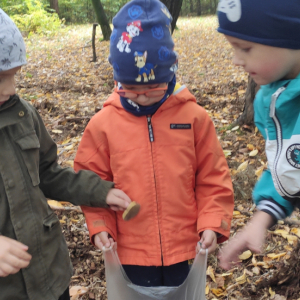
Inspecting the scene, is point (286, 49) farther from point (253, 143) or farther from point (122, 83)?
point (253, 143)

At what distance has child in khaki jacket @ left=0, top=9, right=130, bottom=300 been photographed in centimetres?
129

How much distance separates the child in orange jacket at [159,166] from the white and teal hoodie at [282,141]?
1.22 ft

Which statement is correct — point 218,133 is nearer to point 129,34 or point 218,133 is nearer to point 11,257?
point 129,34

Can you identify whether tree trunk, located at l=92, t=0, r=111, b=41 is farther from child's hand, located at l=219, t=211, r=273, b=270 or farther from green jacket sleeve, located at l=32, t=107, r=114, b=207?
child's hand, located at l=219, t=211, r=273, b=270

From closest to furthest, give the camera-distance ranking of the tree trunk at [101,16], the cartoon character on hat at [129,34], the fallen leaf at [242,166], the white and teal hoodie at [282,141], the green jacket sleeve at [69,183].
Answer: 1. the white and teal hoodie at [282,141]
2. the cartoon character on hat at [129,34]
3. the green jacket sleeve at [69,183]
4. the fallen leaf at [242,166]
5. the tree trunk at [101,16]

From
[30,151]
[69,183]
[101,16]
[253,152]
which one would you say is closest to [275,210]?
[69,183]

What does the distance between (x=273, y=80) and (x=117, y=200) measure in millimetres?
889

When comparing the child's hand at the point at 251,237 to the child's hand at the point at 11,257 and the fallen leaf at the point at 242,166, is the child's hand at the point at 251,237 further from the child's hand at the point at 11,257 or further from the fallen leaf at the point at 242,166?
the fallen leaf at the point at 242,166

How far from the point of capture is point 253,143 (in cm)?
387

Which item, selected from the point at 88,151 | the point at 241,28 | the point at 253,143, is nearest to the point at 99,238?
the point at 88,151

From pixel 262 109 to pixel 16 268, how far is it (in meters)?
1.15

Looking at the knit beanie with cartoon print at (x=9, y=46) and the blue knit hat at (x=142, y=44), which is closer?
the knit beanie with cartoon print at (x=9, y=46)

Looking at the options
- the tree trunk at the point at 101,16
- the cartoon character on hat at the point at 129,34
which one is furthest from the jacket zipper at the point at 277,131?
the tree trunk at the point at 101,16

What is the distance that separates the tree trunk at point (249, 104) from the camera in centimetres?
389
